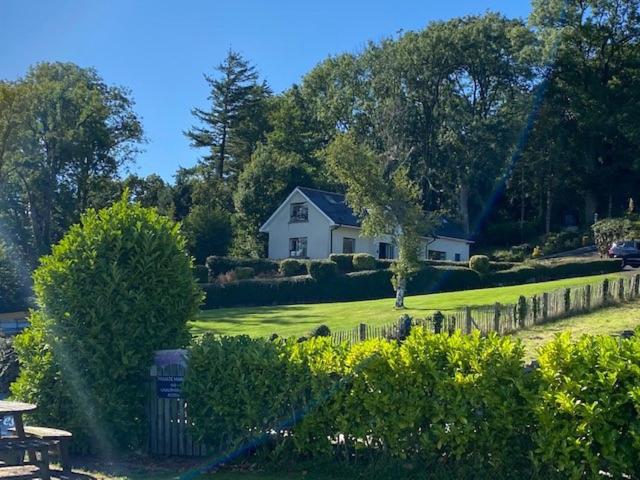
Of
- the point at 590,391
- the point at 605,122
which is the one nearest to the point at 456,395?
the point at 590,391

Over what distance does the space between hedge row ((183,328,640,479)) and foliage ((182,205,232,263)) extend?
132ft

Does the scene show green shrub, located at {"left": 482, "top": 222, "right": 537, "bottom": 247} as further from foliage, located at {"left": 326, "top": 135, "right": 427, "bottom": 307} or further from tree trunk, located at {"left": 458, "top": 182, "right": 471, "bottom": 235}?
foliage, located at {"left": 326, "top": 135, "right": 427, "bottom": 307}

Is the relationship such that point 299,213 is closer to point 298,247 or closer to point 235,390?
point 298,247

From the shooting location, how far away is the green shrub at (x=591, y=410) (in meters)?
6.92

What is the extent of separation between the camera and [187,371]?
32.5ft

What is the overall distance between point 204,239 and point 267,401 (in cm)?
4162

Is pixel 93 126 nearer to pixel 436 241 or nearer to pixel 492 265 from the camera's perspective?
pixel 436 241

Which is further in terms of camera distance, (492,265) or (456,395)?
(492,265)

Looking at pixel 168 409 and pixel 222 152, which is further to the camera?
pixel 222 152

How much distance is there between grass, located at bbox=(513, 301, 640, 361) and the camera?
1956 centimetres

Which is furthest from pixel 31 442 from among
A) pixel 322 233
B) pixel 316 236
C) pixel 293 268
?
pixel 316 236

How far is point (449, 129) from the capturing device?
6581cm

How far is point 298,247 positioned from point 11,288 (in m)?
22.2

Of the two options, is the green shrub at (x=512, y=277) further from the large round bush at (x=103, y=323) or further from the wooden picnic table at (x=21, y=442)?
A: the wooden picnic table at (x=21, y=442)
